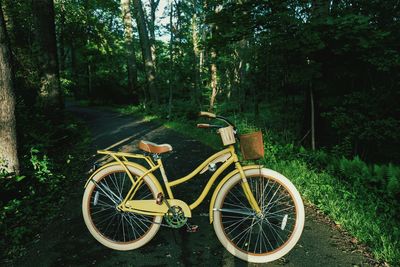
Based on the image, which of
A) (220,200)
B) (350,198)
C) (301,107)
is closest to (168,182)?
(220,200)

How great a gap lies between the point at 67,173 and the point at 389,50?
7.38 metres

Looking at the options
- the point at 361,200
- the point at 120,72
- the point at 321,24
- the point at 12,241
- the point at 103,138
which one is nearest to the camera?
the point at 12,241

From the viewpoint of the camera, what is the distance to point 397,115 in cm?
746

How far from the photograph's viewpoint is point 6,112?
4.64 m

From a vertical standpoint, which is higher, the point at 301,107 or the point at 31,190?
the point at 301,107

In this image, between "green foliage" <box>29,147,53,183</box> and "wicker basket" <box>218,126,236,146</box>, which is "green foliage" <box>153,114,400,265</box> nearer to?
"wicker basket" <box>218,126,236,146</box>

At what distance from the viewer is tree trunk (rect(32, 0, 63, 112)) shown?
8.48 meters

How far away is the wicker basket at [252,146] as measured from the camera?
297 cm

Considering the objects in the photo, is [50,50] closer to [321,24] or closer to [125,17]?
[321,24]

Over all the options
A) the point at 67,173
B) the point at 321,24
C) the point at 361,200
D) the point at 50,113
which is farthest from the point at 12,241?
the point at 321,24

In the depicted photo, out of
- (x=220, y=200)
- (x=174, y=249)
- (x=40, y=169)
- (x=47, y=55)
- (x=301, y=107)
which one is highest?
(x=47, y=55)

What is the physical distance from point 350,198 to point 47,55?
29.3 feet

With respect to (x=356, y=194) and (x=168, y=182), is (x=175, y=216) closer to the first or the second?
(x=168, y=182)

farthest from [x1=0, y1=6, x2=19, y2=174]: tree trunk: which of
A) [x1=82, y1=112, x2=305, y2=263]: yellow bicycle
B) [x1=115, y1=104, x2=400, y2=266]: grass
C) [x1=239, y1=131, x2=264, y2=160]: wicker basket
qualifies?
[x1=115, y1=104, x2=400, y2=266]: grass
